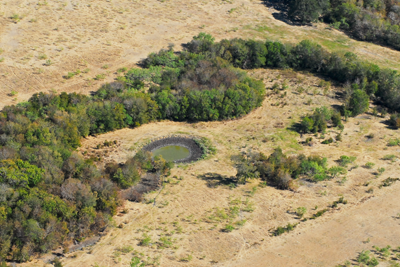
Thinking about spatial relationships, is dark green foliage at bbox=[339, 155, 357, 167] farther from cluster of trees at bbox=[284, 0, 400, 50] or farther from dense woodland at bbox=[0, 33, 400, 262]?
cluster of trees at bbox=[284, 0, 400, 50]

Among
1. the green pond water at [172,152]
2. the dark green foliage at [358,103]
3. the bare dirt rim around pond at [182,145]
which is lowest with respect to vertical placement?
the green pond water at [172,152]

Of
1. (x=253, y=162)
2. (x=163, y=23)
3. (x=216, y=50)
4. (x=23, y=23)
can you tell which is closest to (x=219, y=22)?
(x=163, y=23)

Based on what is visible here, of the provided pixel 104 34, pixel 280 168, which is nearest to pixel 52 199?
pixel 280 168

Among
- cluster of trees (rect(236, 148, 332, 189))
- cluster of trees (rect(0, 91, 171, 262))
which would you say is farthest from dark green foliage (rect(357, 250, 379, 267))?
cluster of trees (rect(0, 91, 171, 262))

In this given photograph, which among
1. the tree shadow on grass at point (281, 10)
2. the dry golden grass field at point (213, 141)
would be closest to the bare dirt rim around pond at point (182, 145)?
the dry golden grass field at point (213, 141)

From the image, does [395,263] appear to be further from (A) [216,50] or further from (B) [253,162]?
(A) [216,50]

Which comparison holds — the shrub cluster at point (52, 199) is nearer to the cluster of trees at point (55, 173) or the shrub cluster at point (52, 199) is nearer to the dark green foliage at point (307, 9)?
the cluster of trees at point (55, 173)

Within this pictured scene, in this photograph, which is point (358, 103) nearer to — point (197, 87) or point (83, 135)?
point (197, 87)
